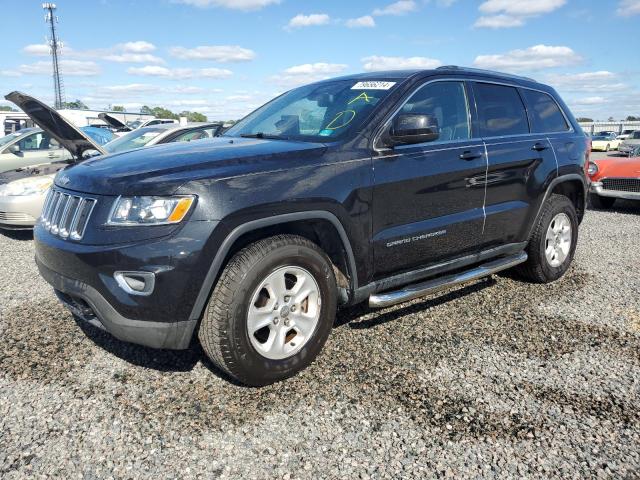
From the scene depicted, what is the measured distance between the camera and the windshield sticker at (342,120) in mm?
3451

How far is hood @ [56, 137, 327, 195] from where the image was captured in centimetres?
Answer: 266

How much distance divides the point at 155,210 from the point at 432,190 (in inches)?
75.0

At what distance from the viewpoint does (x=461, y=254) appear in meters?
4.02

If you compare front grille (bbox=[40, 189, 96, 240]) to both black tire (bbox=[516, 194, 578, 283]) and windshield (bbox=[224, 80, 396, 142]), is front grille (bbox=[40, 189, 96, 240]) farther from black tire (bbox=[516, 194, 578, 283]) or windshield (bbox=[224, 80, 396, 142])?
black tire (bbox=[516, 194, 578, 283])

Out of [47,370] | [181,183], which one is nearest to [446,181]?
[181,183]

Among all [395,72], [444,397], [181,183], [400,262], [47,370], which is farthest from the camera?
[395,72]

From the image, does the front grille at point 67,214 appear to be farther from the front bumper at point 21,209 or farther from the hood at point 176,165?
the front bumper at point 21,209

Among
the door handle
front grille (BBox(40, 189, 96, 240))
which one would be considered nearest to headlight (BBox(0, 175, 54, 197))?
front grille (BBox(40, 189, 96, 240))

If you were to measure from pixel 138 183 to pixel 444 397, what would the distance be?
2.02 m

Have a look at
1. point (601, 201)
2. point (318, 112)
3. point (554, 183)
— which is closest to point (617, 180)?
point (601, 201)

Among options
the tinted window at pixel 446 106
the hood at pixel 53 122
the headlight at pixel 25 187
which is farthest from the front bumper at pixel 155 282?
the headlight at pixel 25 187

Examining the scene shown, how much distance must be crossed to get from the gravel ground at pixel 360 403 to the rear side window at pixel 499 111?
1.48 m

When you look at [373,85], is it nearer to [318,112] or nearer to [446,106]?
[318,112]

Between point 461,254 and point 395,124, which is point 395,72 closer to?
point 395,124
